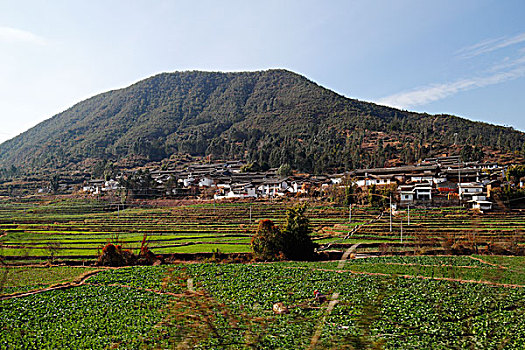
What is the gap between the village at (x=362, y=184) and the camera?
1839 inches

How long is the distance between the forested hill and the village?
12.4 metres

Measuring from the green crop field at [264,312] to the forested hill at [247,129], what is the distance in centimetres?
6414

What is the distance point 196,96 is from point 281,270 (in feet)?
566

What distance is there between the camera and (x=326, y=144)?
9488 cm

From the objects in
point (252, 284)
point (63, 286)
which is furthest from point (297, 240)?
point (63, 286)

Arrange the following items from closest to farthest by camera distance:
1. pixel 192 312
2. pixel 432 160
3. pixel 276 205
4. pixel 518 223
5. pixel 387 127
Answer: pixel 192 312
pixel 518 223
pixel 276 205
pixel 432 160
pixel 387 127

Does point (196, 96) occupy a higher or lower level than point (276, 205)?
higher

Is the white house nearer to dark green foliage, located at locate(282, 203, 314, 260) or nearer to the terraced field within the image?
the terraced field

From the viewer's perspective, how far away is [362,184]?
58250 mm

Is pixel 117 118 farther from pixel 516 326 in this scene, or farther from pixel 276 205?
pixel 516 326

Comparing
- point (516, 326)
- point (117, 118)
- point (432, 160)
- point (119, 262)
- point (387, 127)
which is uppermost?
point (117, 118)

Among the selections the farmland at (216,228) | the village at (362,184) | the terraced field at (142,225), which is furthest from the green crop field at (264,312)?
the village at (362,184)

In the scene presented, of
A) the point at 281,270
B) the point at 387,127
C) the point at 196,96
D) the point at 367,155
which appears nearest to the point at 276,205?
the point at 281,270

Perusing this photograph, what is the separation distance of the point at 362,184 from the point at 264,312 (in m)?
56.3
